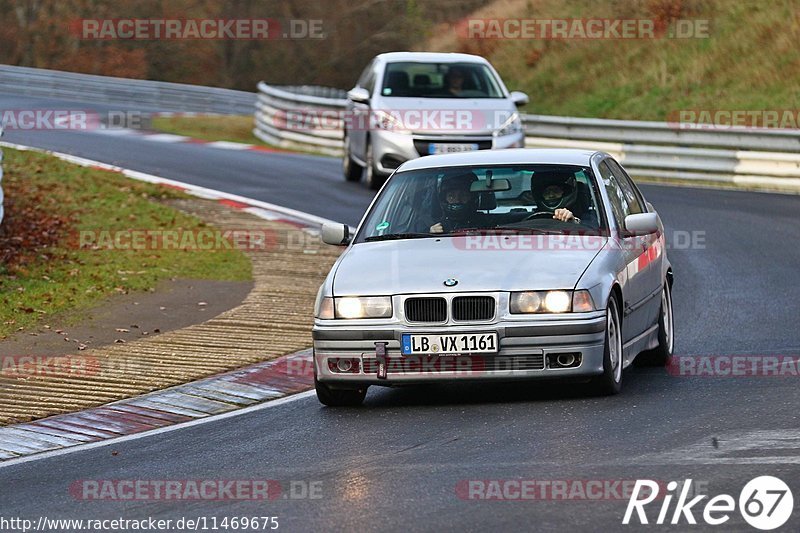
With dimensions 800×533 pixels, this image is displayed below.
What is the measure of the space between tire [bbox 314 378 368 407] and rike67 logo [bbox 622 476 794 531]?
3004 mm

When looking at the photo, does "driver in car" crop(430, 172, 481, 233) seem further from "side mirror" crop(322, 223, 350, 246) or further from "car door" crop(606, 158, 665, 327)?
"car door" crop(606, 158, 665, 327)

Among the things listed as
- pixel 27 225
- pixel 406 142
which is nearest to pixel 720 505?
pixel 27 225

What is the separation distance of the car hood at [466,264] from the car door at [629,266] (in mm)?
262

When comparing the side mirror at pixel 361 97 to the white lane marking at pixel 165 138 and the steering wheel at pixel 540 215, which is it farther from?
the steering wheel at pixel 540 215

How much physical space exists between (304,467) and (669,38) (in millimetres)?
28145

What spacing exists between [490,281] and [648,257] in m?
1.85

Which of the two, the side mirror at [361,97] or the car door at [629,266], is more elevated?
the side mirror at [361,97]

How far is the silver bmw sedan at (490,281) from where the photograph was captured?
9.04 metres

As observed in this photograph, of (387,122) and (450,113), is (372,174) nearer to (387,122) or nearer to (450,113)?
(387,122)

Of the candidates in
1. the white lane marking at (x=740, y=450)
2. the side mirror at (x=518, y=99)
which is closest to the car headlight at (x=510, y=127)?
the side mirror at (x=518, y=99)

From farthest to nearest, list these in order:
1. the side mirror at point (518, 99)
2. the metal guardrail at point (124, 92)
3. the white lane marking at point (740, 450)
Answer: the metal guardrail at point (124, 92) → the side mirror at point (518, 99) → the white lane marking at point (740, 450)

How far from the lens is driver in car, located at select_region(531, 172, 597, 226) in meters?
→ 10.2

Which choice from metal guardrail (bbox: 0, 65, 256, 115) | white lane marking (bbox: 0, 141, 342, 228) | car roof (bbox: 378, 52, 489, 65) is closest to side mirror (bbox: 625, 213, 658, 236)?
white lane marking (bbox: 0, 141, 342, 228)

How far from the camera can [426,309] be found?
9.12 metres
